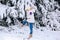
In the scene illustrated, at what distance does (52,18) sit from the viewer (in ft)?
27.2

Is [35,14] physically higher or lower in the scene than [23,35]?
higher

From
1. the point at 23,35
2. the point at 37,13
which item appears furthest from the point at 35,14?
the point at 23,35

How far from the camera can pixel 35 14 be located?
8.13m

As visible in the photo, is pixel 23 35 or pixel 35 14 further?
pixel 35 14

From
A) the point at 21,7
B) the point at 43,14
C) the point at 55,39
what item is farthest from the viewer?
the point at 43,14

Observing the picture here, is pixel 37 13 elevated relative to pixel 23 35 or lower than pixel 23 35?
elevated

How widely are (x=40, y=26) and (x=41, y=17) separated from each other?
32 centimetres

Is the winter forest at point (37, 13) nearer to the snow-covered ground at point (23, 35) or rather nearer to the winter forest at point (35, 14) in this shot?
the winter forest at point (35, 14)

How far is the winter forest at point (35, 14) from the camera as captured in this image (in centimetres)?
764

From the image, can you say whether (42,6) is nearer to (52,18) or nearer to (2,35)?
(52,18)

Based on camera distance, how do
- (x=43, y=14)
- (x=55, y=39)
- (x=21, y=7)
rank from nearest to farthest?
1. (x=55, y=39)
2. (x=21, y=7)
3. (x=43, y=14)

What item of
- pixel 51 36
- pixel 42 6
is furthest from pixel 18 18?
pixel 51 36

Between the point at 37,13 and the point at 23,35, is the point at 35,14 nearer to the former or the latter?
the point at 37,13

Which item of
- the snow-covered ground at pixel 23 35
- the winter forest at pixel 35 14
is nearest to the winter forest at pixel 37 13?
the winter forest at pixel 35 14
